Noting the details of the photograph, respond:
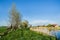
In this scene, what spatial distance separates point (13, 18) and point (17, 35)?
30.1ft

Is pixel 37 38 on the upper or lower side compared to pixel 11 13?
lower

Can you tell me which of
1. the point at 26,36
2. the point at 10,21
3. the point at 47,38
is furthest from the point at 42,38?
the point at 10,21

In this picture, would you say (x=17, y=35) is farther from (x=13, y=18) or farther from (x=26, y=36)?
(x=13, y=18)

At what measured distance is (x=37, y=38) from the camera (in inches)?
188

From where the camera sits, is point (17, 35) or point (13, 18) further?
point (13, 18)

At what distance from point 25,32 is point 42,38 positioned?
0.56 meters

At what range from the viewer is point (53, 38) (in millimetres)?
4824

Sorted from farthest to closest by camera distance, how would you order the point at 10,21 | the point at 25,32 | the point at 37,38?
the point at 10,21
the point at 25,32
the point at 37,38

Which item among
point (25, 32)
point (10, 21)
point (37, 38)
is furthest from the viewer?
point (10, 21)

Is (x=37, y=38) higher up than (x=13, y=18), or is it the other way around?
(x=13, y=18)

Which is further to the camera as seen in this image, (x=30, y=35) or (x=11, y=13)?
(x=11, y=13)

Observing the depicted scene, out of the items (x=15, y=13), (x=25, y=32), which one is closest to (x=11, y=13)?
(x=15, y=13)

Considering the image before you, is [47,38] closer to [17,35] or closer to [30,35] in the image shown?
[30,35]

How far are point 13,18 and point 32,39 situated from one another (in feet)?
31.1
